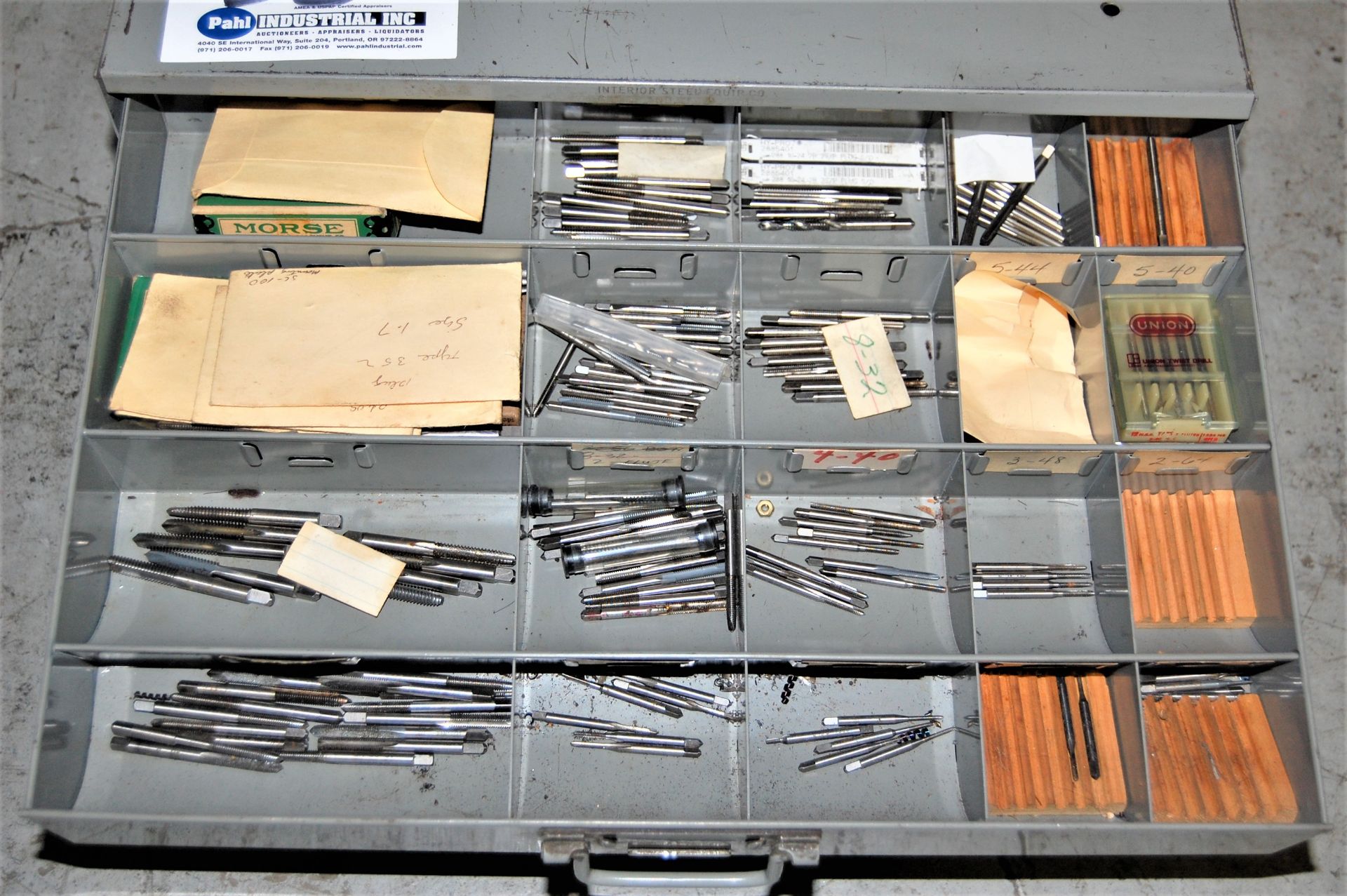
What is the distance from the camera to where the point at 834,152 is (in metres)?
3.02

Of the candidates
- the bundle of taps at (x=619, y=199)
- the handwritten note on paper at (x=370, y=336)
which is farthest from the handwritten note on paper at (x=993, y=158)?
the handwritten note on paper at (x=370, y=336)

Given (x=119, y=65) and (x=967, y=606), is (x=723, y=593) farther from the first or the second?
(x=119, y=65)

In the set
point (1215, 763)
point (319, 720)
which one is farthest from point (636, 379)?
point (1215, 763)

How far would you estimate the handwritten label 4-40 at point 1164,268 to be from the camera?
9.11ft

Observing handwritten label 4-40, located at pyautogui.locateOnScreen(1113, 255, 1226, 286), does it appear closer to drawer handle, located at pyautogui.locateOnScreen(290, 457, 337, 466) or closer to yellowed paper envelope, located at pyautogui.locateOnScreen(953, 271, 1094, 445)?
yellowed paper envelope, located at pyautogui.locateOnScreen(953, 271, 1094, 445)

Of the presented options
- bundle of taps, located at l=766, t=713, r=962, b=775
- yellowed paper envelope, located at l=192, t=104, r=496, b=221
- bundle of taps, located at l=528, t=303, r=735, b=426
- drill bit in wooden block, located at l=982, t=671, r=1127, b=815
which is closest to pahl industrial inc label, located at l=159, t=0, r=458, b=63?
yellowed paper envelope, located at l=192, t=104, r=496, b=221

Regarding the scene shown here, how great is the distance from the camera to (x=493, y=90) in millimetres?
2662

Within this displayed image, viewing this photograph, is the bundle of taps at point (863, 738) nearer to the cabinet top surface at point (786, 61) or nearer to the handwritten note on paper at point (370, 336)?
the handwritten note on paper at point (370, 336)

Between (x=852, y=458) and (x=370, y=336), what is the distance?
135cm

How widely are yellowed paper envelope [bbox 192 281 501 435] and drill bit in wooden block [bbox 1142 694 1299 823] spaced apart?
1.90 meters

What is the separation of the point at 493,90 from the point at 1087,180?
5.58ft

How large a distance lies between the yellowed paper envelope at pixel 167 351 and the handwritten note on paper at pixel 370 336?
9 centimetres

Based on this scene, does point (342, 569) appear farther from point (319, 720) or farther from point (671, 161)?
point (671, 161)

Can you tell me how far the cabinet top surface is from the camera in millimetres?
2637
